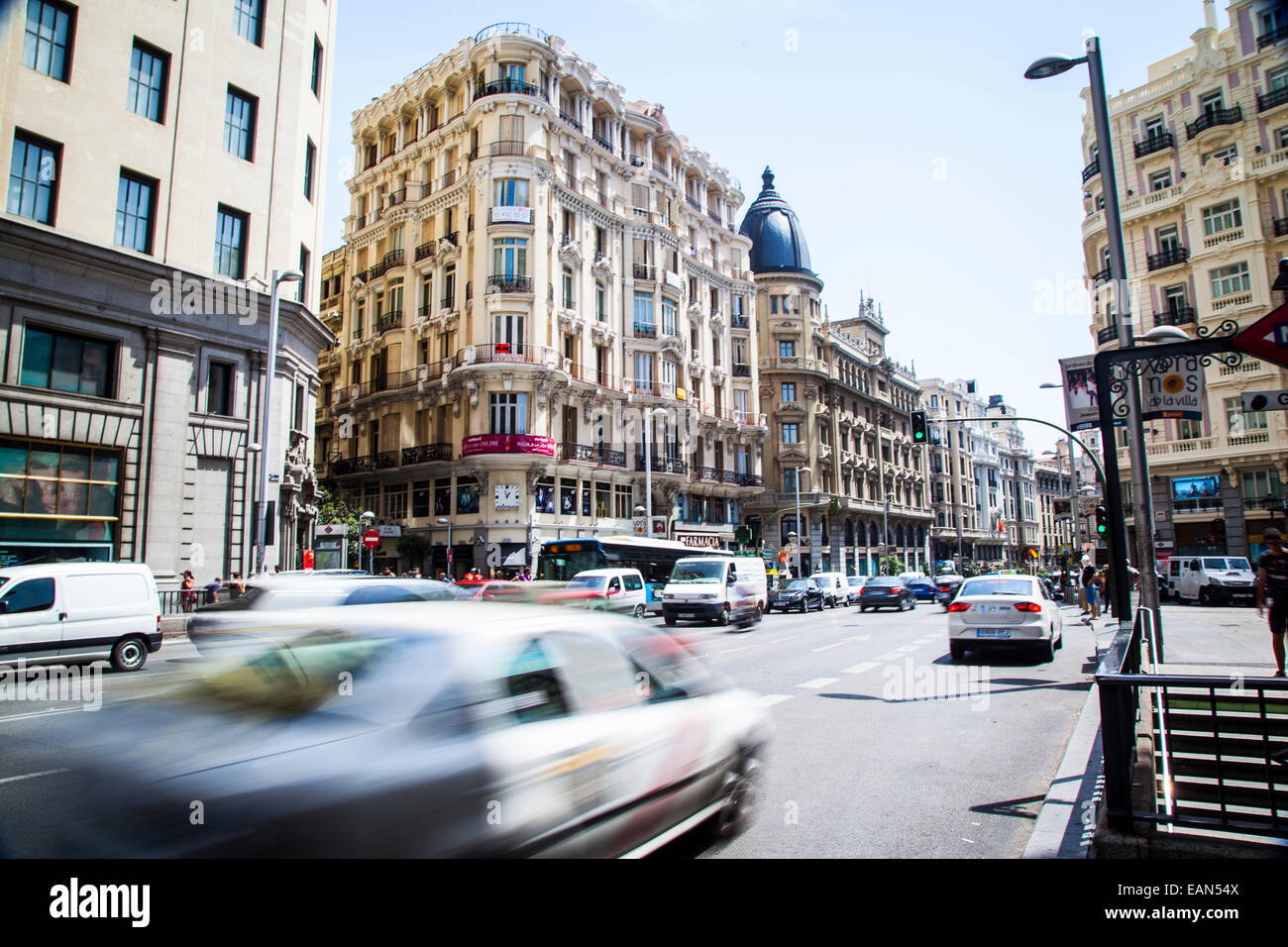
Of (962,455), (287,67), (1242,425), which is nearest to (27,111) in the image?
(287,67)

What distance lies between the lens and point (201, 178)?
21.2 m

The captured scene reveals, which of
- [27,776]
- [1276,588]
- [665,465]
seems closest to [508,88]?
[665,465]

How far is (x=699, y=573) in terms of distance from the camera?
23453 millimetres

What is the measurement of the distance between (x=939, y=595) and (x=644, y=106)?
35.7 meters

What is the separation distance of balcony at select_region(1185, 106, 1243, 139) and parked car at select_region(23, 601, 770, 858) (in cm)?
4662

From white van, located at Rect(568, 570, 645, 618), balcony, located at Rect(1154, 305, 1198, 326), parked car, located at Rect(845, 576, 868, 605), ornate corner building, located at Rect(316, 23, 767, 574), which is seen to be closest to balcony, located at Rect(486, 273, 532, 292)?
ornate corner building, located at Rect(316, 23, 767, 574)

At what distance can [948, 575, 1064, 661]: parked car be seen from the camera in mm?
13055

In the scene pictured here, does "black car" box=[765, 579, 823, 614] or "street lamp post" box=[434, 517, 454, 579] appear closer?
"black car" box=[765, 579, 823, 614]

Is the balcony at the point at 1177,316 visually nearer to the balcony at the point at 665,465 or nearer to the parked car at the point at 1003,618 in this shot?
the balcony at the point at 665,465

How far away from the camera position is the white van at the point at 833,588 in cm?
3594

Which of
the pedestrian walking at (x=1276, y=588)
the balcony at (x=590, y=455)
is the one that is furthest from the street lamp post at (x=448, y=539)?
the pedestrian walking at (x=1276, y=588)

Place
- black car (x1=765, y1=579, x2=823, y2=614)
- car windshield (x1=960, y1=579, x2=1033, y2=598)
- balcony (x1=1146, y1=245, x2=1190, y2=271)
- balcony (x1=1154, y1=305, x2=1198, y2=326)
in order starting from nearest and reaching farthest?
car windshield (x1=960, y1=579, x2=1033, y2=598) < black car (x1=765, y1=579, x2=823, y2=614) < balcony (x1=1154, y1=305, x2=1198, y2=326) < balcony (x1=1146, y1=245, x2=1190, y2=271)

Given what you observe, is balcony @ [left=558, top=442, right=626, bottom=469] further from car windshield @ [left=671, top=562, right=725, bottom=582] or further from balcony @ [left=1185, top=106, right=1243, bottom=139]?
balcony @ [left=1185, top=106, right=1243, bottom=139]

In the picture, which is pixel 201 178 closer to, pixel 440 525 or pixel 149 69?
pixel 149 69
